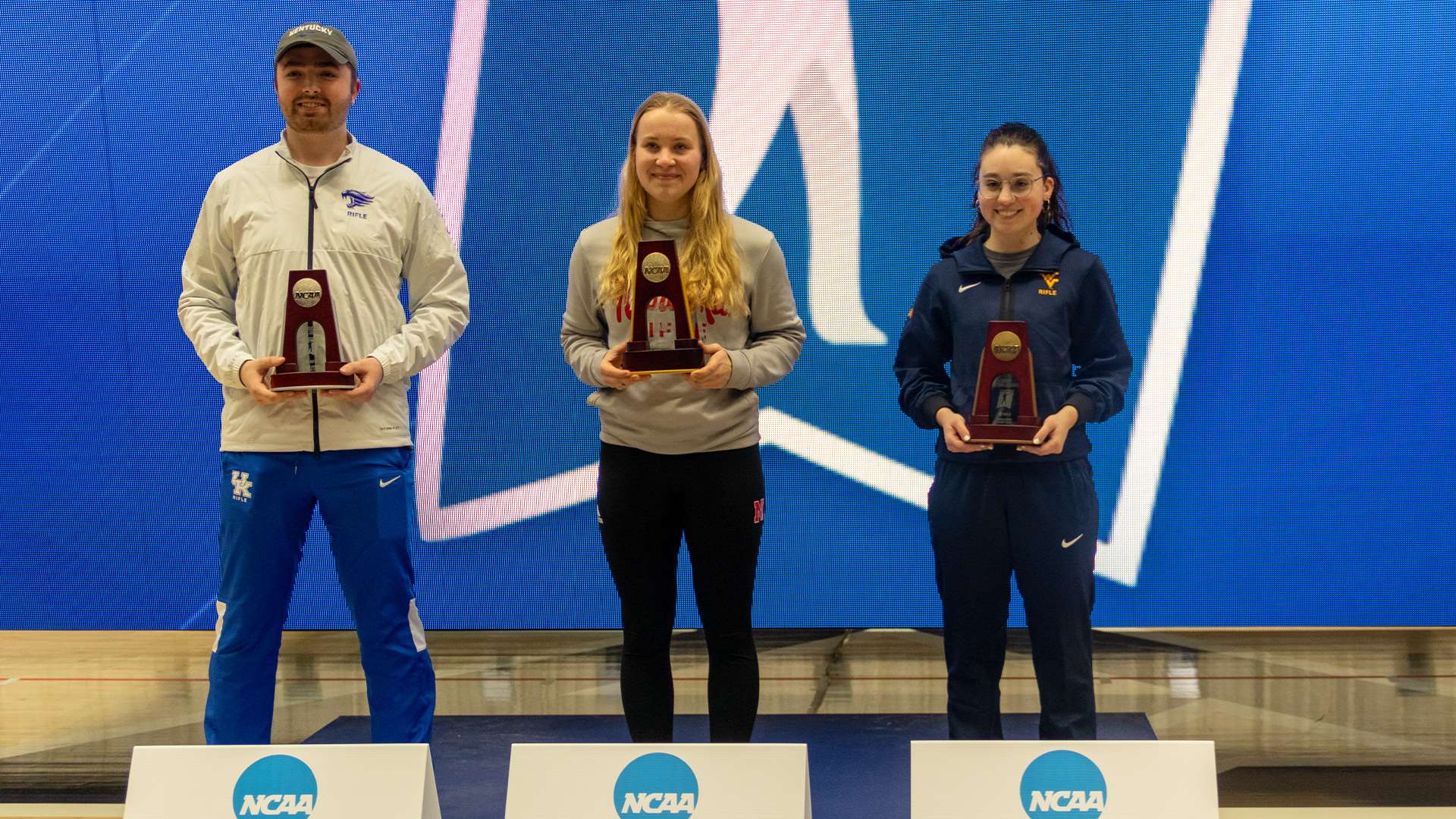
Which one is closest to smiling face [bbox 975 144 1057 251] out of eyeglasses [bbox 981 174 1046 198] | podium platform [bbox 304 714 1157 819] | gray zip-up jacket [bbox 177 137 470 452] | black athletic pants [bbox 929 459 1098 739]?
eyeglasses [bbox 981 174 1046 198]

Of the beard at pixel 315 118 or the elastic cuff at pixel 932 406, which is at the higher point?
the beard at pixel 315 118

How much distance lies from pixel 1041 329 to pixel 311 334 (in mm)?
1288

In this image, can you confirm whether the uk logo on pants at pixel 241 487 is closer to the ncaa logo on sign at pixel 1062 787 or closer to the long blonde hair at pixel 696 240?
the long blonde hair at pixel 696 240

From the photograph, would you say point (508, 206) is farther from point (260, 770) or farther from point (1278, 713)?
point (1278, 713)

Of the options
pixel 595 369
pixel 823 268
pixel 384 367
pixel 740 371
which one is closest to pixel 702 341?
pixel 740 371

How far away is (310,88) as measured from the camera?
2264 millimetres

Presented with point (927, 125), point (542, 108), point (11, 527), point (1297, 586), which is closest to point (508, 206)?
point (542, 108)

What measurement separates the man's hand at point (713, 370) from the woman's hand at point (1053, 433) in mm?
512

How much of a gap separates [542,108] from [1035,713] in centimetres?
214

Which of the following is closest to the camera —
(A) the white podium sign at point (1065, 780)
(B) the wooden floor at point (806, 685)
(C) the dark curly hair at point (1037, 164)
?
(A) the white podium sign at point (1065, 780)

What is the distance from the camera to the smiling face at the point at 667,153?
6.91 feet

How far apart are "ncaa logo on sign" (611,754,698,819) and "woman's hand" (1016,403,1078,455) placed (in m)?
0.78

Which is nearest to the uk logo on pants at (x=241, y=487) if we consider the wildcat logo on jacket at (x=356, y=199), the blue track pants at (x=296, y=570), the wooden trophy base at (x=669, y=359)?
the blue track pants at (x=296, y=570)

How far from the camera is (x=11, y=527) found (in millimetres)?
3492
